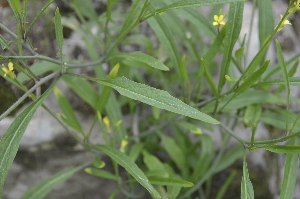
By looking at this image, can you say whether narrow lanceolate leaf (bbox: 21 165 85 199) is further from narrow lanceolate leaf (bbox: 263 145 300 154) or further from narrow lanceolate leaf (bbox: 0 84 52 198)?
narrow lanceolate leaf (bbox: 263 145 300 154)

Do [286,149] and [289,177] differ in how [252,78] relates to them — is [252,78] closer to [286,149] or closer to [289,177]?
[286,149]

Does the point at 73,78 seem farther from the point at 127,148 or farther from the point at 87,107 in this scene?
the point at 127,148

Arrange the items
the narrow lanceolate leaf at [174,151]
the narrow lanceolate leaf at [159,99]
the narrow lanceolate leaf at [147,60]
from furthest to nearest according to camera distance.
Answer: the narrow lanceolate leaf at [174,151], the narrow lanceolate leaf at [147,60], the narrow lanceolate leaf at [159,99]

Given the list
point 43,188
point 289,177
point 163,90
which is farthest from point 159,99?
point 43,188

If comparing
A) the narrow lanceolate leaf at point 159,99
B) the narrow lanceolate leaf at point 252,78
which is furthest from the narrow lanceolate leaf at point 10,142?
the narrow lanceolate leaf at point 252,78

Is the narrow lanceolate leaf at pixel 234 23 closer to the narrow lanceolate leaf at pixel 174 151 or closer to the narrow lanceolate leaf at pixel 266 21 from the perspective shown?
the narrow lanceolate leaf at pixel 266 21

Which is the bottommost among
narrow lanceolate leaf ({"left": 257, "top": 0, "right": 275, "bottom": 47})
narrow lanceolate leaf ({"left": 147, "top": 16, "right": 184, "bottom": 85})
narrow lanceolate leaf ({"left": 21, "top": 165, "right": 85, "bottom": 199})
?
narrow lanceolate leaf ({"left": 21, "top": 165, "right": 85, "bottom": 199})

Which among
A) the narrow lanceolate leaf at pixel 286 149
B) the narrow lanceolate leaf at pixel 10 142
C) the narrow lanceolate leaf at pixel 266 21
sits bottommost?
the narrow lanceolate leaf at pixel 10 142

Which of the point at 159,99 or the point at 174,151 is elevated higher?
the point at 159,99

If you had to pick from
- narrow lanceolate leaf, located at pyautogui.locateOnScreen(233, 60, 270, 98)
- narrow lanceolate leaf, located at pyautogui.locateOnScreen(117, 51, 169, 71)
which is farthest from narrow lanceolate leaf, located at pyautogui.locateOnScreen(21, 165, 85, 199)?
narrow lanceolate leaf, located at pyautogui.locateOnScreen(233, 60, 270, 98)
